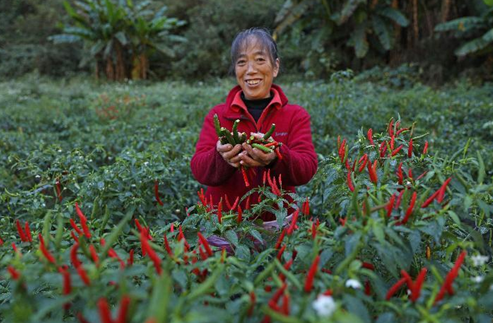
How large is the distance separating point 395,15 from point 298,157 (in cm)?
1076

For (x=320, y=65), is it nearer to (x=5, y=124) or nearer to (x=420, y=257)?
(x=5, y=124)

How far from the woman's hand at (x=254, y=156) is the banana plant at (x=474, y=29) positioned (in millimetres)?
9053

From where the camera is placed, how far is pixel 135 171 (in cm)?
266

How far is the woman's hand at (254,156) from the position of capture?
66.2 inches

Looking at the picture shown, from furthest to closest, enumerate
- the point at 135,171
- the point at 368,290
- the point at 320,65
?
the point at 320,65
the point at 135,171
the point at 368,290

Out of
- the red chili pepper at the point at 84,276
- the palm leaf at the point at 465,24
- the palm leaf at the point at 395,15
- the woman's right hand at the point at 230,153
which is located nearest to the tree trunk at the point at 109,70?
the palm leaf at the point at 395,15

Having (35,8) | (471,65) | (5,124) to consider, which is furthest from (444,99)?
(35,8)

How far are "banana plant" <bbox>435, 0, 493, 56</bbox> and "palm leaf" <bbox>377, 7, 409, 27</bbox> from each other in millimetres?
1132

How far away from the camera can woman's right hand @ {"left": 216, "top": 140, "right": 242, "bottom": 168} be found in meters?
1.70

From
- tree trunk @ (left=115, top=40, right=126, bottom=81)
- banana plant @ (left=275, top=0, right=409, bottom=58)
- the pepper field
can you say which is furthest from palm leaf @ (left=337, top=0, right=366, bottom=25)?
the pepper field

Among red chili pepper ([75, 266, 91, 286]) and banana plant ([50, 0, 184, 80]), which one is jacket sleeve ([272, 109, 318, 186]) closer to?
red chili pepper ([75, 266, 91, 286])

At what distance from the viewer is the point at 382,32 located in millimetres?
11742

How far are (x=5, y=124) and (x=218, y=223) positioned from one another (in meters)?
5.38

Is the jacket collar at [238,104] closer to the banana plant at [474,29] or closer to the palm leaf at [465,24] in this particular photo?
the banana plant at [474,29]
